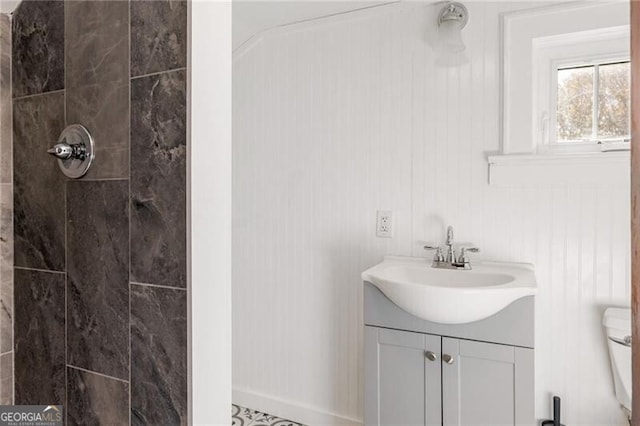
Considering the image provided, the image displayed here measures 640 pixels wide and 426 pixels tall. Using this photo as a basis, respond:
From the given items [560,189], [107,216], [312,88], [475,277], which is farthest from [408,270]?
[107,216]

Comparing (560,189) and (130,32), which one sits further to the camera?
(560,189)

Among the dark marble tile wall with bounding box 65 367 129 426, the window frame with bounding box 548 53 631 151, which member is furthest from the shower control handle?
the window frame with bounding box 548 53 631 151

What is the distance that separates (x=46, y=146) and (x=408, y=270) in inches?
55.7

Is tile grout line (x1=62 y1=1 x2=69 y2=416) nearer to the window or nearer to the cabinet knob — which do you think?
the cabinet knob

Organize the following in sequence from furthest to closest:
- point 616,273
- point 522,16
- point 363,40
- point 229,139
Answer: point 363,40
point 522,16
point 616,273
point 229,139

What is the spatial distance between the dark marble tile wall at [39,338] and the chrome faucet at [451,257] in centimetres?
141

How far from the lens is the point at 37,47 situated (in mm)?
1235

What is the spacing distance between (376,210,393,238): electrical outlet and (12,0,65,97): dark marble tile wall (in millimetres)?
1450

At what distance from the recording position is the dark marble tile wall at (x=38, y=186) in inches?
47.1

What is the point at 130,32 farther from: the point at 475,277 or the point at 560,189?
the point at 560,189

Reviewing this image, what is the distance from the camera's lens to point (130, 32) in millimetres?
1070

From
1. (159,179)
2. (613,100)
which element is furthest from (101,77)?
(613,100)

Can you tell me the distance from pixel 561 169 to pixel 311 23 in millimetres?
1385

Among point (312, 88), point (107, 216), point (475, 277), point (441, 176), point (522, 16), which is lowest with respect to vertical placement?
point (475, 277)
